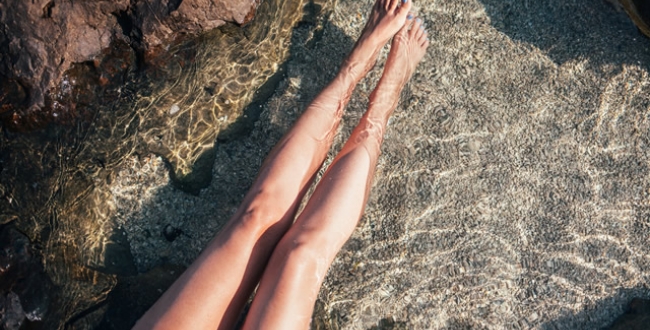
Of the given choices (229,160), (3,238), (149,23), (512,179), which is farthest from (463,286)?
(3,238)

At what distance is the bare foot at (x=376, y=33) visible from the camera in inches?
151

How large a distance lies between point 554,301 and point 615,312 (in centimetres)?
38

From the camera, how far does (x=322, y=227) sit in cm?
309

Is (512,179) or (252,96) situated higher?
(252,96)

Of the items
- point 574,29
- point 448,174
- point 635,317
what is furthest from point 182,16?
point 635,317

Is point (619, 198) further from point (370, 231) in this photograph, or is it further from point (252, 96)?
point (252, 96)

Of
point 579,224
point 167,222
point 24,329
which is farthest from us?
point 167,222

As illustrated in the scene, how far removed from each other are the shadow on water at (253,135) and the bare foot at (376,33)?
23 cm

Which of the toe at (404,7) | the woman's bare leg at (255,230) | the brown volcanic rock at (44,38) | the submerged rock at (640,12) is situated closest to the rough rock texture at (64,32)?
the brown volcanic rock at (44,38)

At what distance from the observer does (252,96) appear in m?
3.99

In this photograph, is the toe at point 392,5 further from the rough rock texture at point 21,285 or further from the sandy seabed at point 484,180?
the rough rock texture at point 21,285

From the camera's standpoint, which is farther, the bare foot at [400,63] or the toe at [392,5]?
the toe at [392,5]

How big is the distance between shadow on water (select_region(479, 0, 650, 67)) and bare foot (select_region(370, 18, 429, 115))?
1.97 feet

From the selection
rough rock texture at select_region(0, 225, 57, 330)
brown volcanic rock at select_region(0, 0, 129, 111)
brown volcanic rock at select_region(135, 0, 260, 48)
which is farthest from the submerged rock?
rough rock texture at select_region(0, 225, 57, 330)
